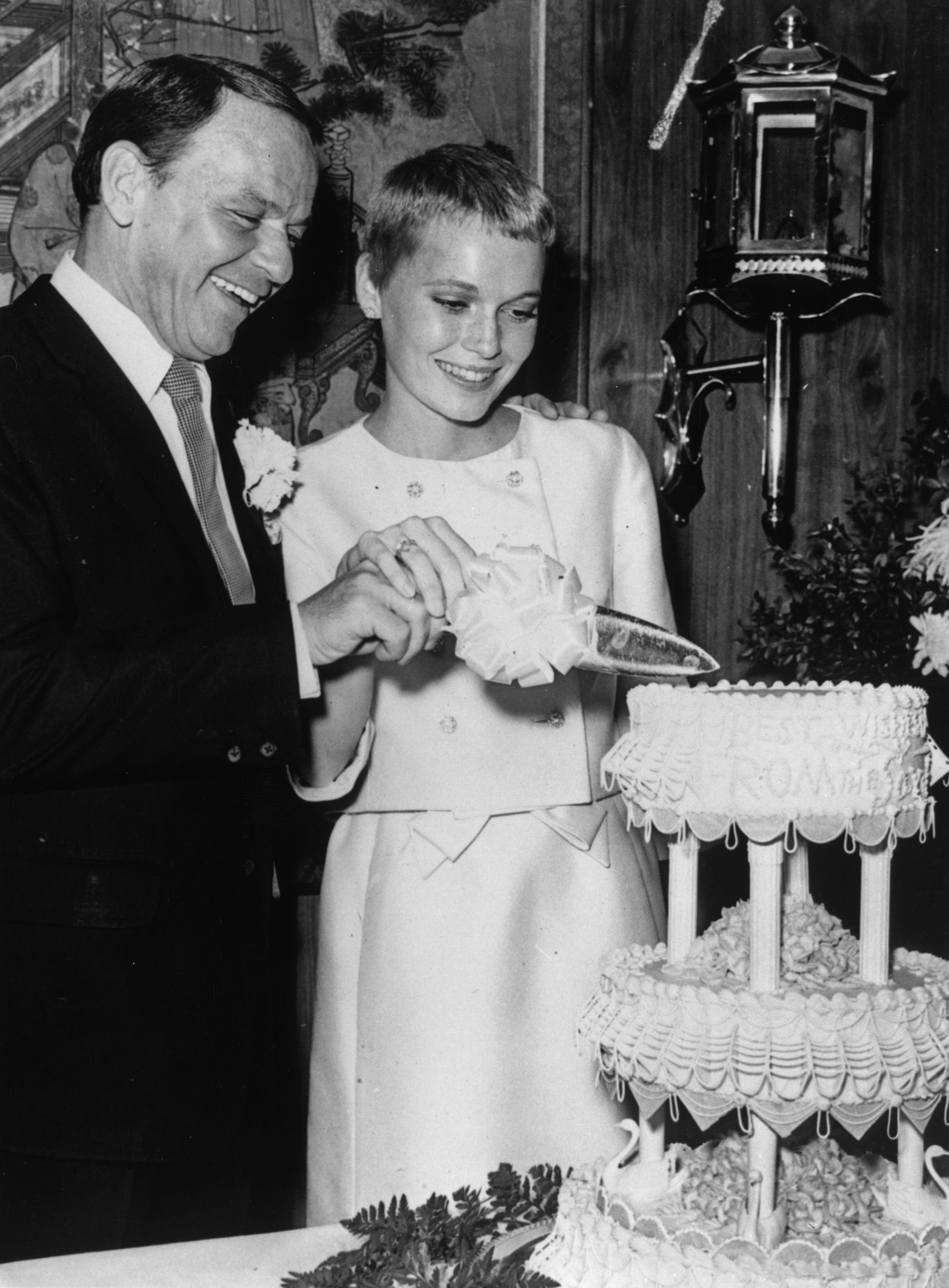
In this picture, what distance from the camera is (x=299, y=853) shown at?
2.36 metres

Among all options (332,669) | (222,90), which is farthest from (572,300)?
(332,669)

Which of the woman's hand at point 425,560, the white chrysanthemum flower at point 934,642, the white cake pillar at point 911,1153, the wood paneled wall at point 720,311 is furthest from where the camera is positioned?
the wood paneled wall at point 720,311

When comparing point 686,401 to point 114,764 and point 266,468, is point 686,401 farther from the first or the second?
point 114,764

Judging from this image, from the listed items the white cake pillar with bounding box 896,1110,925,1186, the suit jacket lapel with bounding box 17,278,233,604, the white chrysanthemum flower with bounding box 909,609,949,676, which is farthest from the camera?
the white chrysanthemum flower with bounding box 909,609,949,676

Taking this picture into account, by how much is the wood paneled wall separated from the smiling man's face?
82 centimetres

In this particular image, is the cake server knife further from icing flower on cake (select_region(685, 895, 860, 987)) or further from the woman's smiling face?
the woman's smiling face

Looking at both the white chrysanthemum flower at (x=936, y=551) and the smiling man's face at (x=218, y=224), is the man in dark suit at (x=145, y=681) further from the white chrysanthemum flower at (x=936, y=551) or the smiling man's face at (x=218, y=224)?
the white chrysanthemum flower at (x=936, y=551)

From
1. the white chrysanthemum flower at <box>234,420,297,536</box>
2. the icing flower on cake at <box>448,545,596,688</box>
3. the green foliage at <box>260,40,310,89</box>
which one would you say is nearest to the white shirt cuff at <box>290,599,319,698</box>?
the icing flower on cake at <box>448,545,596,688</box>

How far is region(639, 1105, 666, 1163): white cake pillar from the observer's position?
1267mm

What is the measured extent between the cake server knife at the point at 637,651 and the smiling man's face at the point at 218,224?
2.44 ft

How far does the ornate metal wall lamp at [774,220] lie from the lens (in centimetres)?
235

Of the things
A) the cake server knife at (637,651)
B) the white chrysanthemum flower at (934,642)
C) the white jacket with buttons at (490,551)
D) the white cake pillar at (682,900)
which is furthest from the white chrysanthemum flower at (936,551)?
the white cake pillar at (682,900)

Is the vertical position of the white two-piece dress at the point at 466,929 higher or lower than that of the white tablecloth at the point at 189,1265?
higher

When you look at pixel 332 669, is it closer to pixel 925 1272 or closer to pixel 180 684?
pixel 180 684
